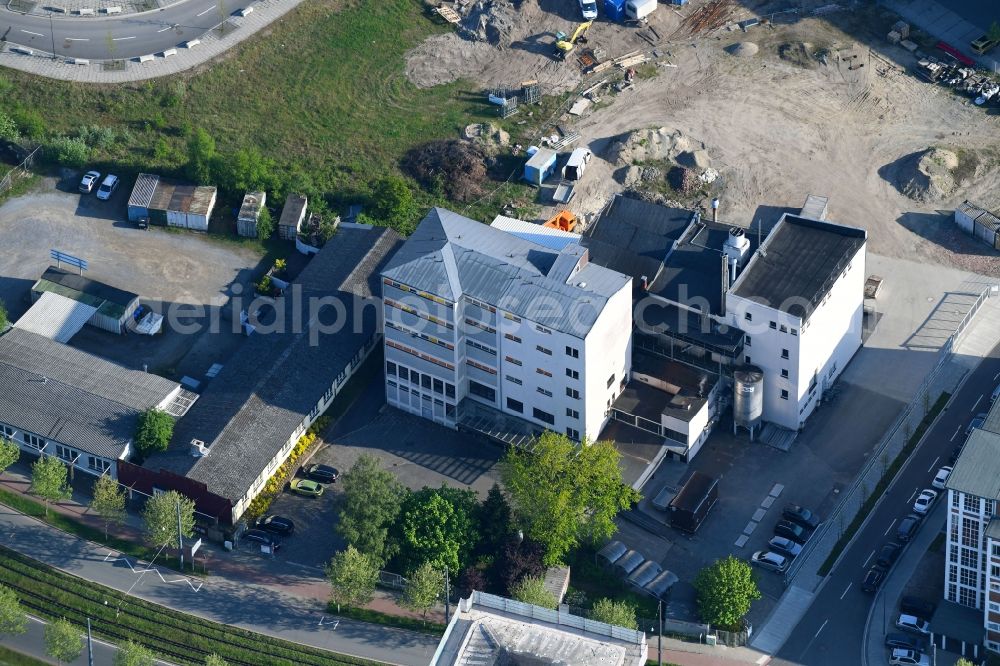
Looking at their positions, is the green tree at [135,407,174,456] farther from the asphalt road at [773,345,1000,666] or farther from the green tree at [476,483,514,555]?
the asphalt road at [773,345,1000,666]

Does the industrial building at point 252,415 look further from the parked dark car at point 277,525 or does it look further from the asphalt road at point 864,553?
the asphalt road at point 864,553

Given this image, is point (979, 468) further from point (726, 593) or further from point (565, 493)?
point (565, 493)

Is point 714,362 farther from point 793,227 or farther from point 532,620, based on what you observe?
point 532,620

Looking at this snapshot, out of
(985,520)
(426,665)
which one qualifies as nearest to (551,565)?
(426,665)

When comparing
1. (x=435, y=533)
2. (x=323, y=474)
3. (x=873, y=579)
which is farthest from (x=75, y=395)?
(x=873, y=579)

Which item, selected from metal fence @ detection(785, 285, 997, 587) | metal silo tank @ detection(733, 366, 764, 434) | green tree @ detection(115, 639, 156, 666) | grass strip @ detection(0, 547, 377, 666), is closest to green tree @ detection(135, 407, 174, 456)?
grass strip @ detection(0, 547, 377, 666)
